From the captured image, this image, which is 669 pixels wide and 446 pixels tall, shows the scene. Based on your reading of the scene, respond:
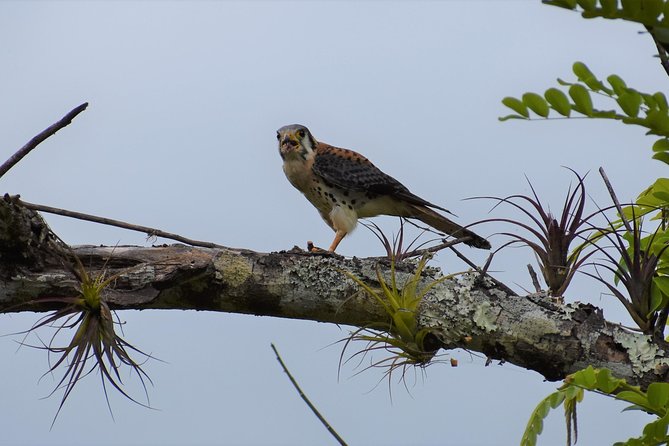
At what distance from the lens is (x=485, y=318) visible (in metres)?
3.56

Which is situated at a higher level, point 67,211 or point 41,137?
point 41,137

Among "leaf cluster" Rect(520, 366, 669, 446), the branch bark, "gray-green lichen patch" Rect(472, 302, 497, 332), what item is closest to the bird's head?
the branch bark

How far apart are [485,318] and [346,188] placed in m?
3.28

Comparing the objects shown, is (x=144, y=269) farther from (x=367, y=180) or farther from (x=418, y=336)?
(x=367, y=180)

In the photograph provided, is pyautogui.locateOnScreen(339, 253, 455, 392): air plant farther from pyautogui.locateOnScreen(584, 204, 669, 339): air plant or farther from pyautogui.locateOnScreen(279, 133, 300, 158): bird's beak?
pyautogui.locateOnScreen(279, 133, 300, 158): bird's beak

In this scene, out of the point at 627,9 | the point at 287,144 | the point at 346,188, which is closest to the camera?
the point at 627,9

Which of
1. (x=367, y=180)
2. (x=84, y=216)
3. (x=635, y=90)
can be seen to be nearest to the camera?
(x=635, y=90)

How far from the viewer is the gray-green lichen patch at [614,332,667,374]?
3.41 meters

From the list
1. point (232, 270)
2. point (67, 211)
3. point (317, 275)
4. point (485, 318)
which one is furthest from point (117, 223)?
point (485, 318)

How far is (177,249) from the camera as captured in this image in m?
3.67

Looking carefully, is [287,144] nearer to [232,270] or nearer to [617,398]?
[232,270]

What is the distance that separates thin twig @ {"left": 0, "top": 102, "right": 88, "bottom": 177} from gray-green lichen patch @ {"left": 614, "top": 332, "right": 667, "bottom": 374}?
86.0 inches

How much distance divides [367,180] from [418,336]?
3.34 meters

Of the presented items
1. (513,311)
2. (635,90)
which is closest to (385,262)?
(513,311)
